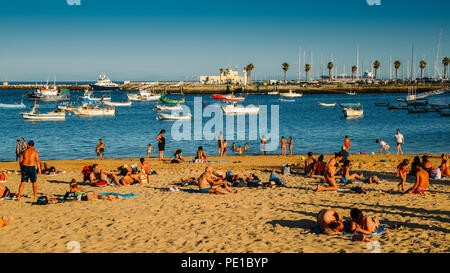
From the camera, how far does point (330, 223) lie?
27.8 ft

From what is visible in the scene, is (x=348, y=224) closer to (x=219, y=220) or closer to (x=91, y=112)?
(x=219, y=220)

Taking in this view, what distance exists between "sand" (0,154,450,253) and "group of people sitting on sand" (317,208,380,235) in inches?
9.2

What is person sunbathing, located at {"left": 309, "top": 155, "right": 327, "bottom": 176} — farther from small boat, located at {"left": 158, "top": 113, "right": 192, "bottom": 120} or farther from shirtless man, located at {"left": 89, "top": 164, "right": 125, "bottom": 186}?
small boat, located at {"left": 158, "top": 113, "right": 192, "bottom": 120}

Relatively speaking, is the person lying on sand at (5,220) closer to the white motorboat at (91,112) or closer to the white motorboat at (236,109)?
the white motorboat at (236,109)

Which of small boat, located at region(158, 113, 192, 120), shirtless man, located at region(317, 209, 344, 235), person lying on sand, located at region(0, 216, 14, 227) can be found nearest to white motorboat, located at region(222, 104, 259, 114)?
small boat, located at region(158, 113, 192, 120)

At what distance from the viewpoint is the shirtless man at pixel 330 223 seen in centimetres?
841

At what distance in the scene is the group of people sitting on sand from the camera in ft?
27.1

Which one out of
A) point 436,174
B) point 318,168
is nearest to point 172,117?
point 318,168
